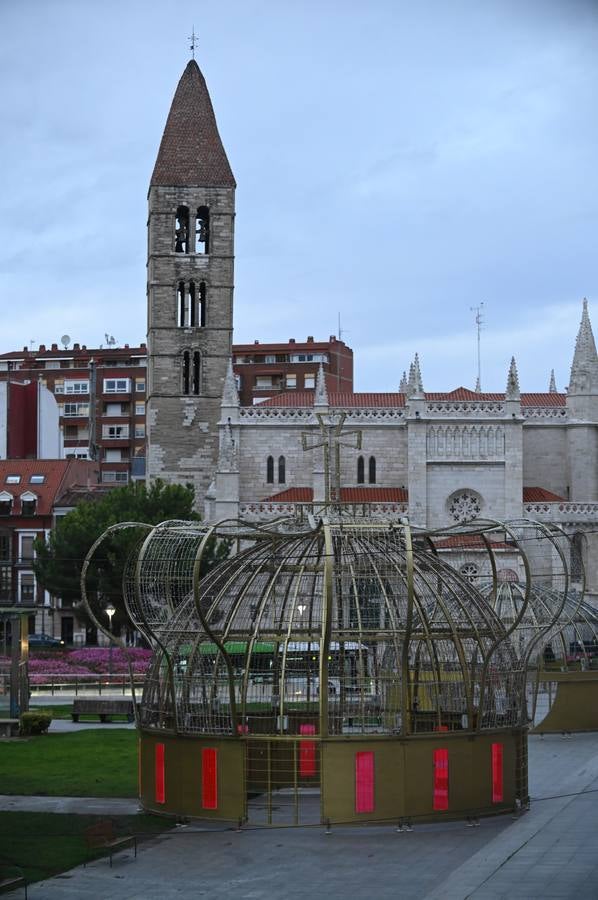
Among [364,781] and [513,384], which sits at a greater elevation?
[513,384]

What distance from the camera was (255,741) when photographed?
1059 inches

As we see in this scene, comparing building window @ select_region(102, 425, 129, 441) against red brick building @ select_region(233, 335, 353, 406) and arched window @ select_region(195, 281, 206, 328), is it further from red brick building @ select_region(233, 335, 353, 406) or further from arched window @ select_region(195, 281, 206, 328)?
arched window @ select_region(195, 281, 206, 328)

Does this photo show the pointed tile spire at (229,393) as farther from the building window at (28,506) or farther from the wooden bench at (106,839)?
the wooden bench at (106,839)

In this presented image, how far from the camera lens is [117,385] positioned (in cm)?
13162

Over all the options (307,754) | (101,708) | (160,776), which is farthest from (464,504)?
(160,776)

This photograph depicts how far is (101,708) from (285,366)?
91691 mm

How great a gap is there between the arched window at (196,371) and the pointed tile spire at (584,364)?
1992 cm

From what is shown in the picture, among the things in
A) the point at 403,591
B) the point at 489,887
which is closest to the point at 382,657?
the point at 403,591

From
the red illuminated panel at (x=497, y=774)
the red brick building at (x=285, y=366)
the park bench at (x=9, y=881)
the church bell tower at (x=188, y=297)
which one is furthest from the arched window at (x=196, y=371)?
the park bench at (x=9, y=881)

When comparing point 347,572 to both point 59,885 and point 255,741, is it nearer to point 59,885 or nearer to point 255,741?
point 255,741

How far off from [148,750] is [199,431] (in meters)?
58.9

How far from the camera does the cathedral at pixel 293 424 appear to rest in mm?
80000

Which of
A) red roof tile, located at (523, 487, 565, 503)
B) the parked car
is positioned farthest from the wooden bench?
red roof tile, located at (523, 487, 565, 503)

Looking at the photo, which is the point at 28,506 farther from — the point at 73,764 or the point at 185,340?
the point at 73,764
